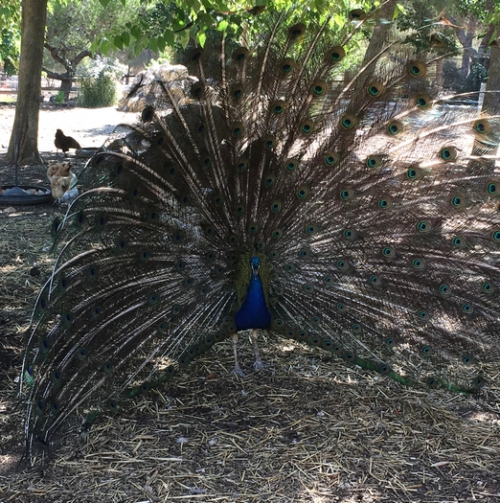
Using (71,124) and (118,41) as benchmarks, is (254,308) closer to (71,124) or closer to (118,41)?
(118,41)

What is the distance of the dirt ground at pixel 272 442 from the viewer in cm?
362

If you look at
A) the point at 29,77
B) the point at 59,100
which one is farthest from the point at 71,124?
the point at 29,77

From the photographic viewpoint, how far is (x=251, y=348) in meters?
5.38

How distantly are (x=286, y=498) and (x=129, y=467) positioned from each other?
3.13 ft

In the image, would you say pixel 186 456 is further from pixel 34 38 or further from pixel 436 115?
pixel 34 38

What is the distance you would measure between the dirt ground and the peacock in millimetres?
285

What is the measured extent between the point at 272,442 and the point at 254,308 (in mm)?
880

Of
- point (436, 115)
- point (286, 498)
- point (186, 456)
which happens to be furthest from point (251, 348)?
point (436, 115)

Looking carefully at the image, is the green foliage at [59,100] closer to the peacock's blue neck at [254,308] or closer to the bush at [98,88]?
the bush at [98,88]

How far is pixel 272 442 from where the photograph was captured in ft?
13.5

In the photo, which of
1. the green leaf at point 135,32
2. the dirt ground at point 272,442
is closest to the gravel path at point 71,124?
the green leaf at point 135,32

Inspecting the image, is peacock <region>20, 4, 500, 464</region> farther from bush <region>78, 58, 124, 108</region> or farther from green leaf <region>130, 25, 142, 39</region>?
bush <region>78, 58, 124, 108</region>

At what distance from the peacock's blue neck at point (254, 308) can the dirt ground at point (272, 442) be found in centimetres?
61

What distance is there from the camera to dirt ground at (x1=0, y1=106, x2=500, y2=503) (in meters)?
3.62
